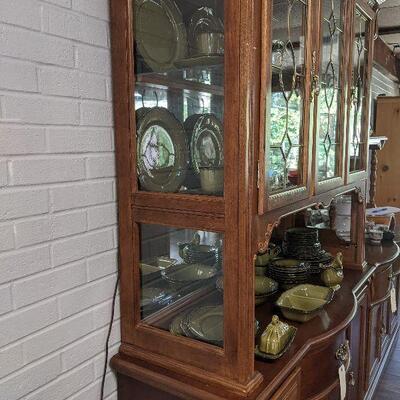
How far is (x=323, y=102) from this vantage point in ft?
4.66

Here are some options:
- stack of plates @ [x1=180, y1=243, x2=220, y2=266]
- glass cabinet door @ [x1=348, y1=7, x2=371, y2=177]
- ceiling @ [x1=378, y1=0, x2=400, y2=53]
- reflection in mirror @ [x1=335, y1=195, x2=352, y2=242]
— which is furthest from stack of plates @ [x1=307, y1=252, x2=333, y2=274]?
ceiling @ [x1=378, y1=0, x2=400, y2=53]

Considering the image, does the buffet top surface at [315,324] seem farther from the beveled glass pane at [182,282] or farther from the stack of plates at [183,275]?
the stack of plates at [183,275]

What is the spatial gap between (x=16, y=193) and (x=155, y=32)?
23.4 inches

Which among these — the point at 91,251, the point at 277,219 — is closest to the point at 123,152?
the point at 91,251

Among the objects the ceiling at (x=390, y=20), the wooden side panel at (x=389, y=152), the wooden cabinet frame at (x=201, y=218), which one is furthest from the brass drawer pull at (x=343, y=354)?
the wooden side panel at (x=389, y=152)

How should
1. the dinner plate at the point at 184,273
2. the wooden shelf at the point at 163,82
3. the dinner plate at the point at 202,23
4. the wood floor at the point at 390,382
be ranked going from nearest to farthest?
the dinner plate at the point at 202,23, the wooden shelf at the point at 163,82, the dinner plate at the point at 184,273, the wood floor at the point at 390,382

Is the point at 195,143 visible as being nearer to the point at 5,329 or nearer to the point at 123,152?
the point at 123,152

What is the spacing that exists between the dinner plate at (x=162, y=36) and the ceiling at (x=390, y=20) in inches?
91.6

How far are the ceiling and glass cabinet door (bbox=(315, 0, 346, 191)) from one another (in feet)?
5.93

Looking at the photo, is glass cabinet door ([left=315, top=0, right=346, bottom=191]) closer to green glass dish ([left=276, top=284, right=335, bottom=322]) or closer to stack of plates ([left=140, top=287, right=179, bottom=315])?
green glass dish ([left=276, top=284, right=335, bottom=322])

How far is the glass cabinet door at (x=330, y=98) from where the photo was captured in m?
1.38

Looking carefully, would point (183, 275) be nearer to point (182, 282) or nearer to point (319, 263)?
point (182, 282)

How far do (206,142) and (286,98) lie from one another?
9.9 inches

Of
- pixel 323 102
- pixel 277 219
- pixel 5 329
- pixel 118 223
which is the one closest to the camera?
pixel 5 329
